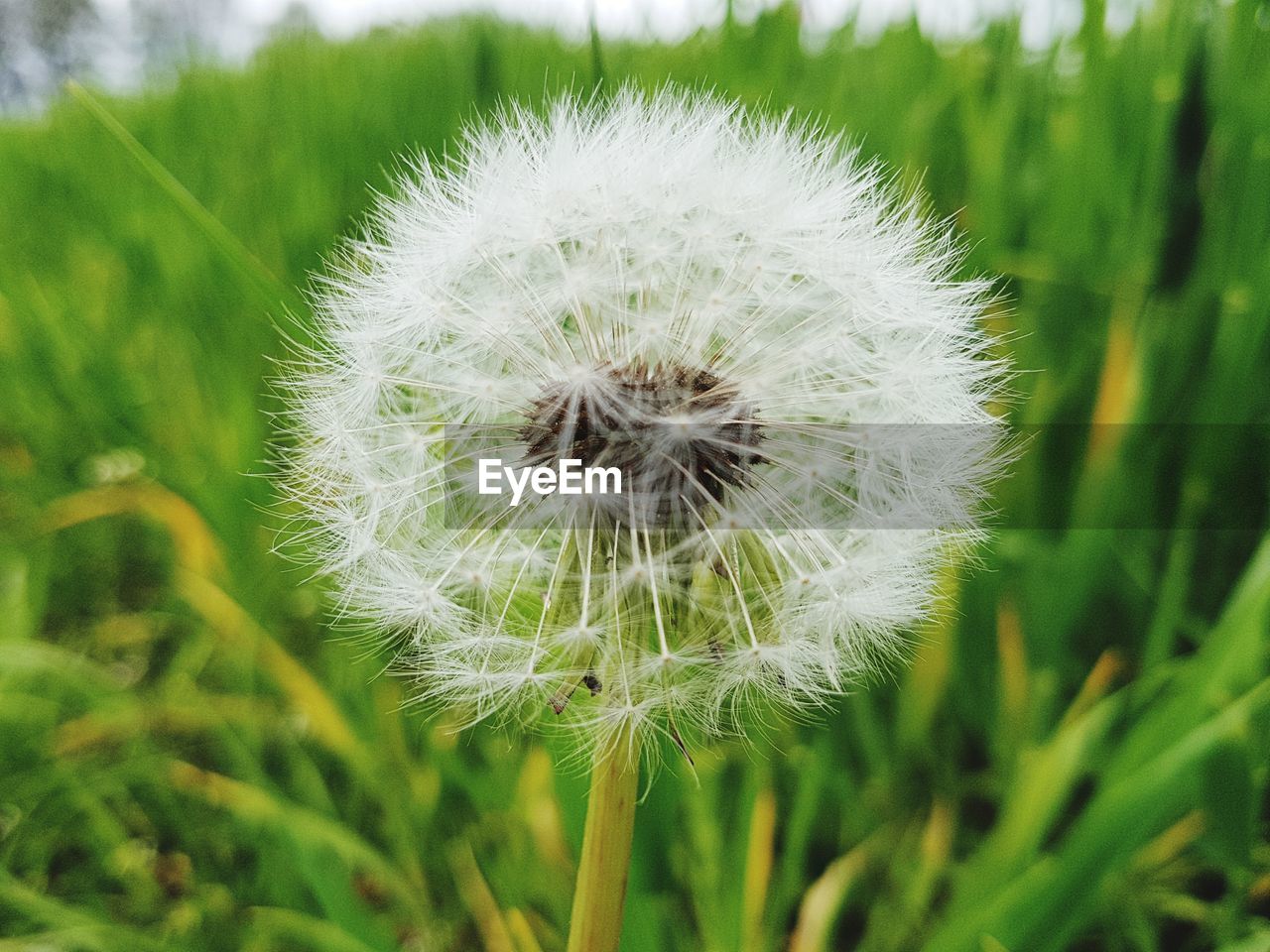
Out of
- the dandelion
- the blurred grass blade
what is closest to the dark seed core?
the dandelion

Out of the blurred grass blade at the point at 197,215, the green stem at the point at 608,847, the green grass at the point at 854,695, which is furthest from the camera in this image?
the green grass at the point at 854,695

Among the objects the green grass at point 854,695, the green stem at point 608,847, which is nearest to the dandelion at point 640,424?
the green stem at point 608,847

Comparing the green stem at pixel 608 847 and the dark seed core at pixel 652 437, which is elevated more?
the dark seed core at pixel 652 437

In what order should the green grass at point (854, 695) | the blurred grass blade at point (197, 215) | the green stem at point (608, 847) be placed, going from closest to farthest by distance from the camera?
the green stem at point (608, 847) < the blurred grass blade at point (197, 215) < the green grass at point (854, 695)

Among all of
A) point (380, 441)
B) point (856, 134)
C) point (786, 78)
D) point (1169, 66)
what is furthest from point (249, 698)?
point (1169, 66)

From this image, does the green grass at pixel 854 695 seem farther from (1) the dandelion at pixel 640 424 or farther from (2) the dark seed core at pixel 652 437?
(2) the dark seed core at pixel 652 437

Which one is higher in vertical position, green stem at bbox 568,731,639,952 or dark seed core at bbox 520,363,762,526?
dark seed core at bbox 520,363,762,526

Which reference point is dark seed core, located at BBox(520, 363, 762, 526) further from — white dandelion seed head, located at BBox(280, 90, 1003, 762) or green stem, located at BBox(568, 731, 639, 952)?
green stem, located at BBox(568, 731, 639, 952)
